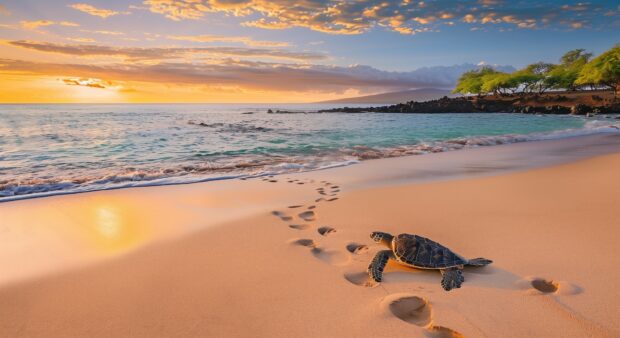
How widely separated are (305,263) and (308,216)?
5.22 feet

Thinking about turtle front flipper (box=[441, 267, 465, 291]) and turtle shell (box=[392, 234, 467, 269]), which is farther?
turtle shell (box=[392, 234, 467, 269])

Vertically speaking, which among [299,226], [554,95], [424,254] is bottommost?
[299,226]

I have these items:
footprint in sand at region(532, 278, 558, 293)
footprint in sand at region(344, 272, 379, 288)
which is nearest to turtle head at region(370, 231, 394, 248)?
footprint in sand at region(344, 272, 379, 288)

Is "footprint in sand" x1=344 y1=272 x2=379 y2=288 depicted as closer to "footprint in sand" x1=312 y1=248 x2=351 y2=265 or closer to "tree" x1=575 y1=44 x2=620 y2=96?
"footprint in sand" x1=312 y1=248 x2=351 y2=265

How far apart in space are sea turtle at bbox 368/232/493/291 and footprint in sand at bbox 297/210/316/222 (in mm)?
1677

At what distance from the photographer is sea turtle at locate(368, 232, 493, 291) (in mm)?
3088

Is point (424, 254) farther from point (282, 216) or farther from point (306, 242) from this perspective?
point (282, 216)

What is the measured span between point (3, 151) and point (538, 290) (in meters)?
18.6

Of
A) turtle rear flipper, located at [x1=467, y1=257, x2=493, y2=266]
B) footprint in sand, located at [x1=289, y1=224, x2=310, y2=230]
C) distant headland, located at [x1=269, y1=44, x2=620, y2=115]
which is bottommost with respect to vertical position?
footprint in sand, located at [x1=289, y1=224, x2=310, y2=230]

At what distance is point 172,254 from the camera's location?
12.3ft

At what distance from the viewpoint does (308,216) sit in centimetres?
504

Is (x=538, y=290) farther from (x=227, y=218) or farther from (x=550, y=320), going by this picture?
(x=227, y=218)

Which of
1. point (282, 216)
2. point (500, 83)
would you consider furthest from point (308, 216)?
point (500, 83)

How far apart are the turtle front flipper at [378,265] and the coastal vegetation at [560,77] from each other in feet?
213
